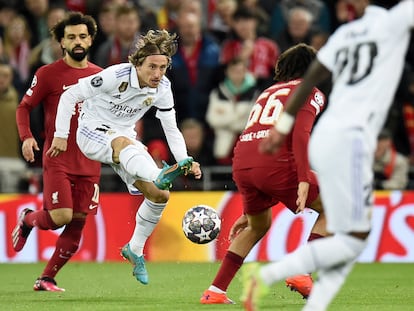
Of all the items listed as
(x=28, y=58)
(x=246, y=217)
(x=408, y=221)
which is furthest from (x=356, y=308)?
(x=28, y=58)

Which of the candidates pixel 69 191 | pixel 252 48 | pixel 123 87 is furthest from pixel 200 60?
pixel 123 87

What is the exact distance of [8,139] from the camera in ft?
52.2

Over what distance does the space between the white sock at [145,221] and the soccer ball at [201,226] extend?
269 millimetres

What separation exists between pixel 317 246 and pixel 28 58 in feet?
36.1

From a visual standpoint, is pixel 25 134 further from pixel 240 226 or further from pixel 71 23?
pixel 240 226

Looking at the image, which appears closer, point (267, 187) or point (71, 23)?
point (267, 187)

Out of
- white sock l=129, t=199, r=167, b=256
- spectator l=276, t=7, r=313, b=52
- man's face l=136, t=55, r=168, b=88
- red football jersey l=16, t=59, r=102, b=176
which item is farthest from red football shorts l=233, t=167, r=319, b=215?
spectator l=276, t=7, r=313, b=52

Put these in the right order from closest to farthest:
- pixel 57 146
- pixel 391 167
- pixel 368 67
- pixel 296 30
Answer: pixel 368 67, pixel 57 146, pixel 391 167, pixel 296 30

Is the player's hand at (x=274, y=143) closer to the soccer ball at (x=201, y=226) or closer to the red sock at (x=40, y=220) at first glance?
the soccer ball at (x=201, y=226)

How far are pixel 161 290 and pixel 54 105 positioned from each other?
202 cm

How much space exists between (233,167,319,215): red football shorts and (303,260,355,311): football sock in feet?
7.54

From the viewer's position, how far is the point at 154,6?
17469 mm

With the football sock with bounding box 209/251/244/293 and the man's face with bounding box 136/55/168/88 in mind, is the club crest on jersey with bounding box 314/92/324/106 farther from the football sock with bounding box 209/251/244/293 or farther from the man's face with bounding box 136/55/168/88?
the man's face with bounding box 136/55/168/88

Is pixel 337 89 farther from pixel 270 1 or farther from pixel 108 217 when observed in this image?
pixel 270 1
